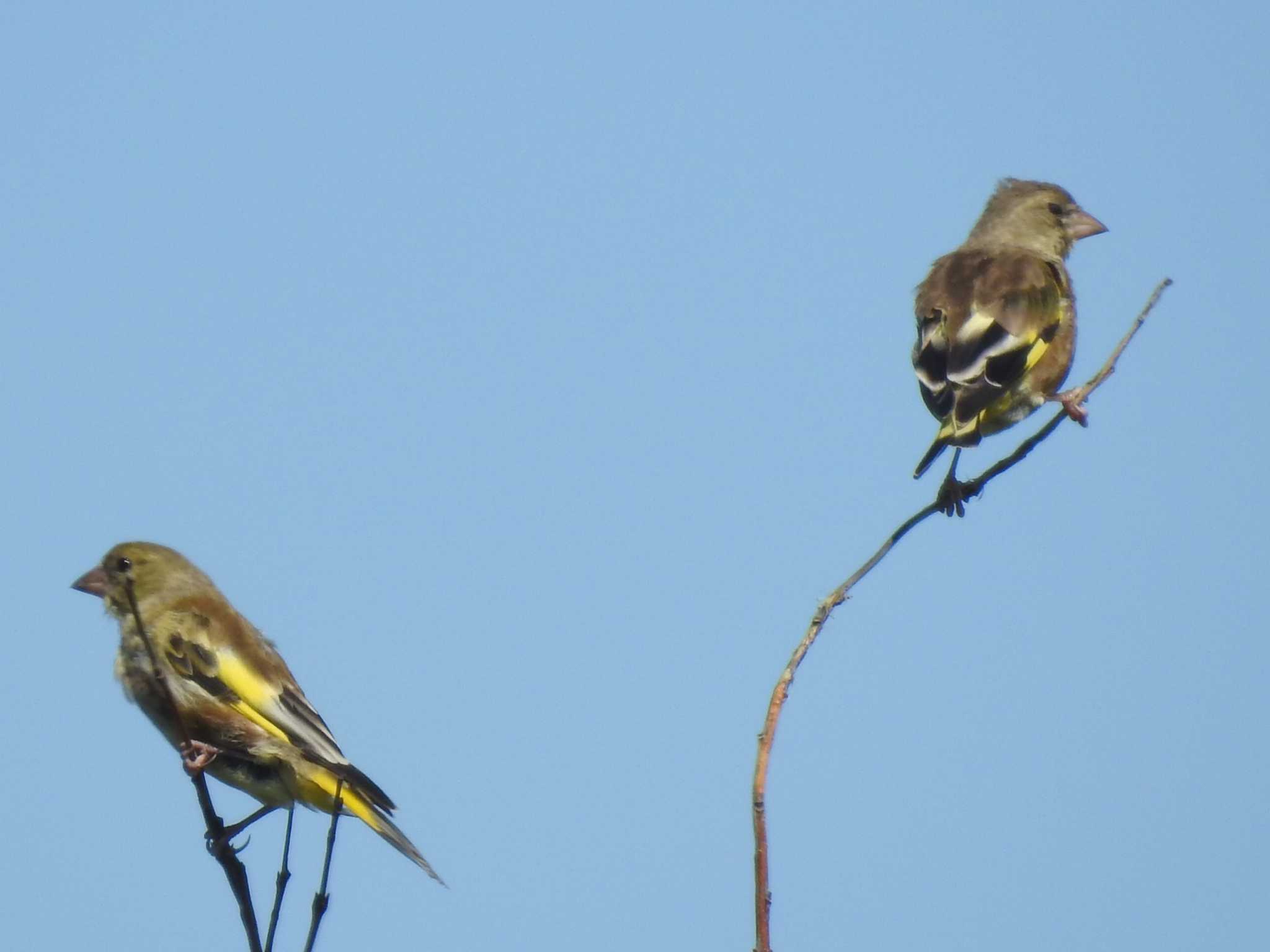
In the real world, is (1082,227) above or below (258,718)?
above

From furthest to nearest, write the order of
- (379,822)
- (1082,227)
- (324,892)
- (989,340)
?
(1082,227) → (989,340) → (379,822) → (324,892)

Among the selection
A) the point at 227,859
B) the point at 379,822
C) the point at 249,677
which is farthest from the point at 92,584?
the point at 227,859

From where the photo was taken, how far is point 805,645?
3.19m

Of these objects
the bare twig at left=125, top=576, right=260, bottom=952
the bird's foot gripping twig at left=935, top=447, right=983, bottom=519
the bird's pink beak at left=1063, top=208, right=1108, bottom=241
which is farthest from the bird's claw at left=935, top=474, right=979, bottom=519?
the bare twig at left=125, top=576, right=260, bottom=952

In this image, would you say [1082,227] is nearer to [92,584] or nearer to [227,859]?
[92,584]

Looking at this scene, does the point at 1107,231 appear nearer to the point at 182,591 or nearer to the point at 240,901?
the point at 182,591

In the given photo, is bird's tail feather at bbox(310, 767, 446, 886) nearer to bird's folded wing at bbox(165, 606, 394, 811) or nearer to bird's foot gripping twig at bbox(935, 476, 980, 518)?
bird's folded wing at bbox(165, 606, 394, 811)

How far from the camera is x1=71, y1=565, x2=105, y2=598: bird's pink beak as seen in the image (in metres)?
7.00

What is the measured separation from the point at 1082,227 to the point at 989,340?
2.48m

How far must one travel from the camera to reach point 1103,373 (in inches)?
177

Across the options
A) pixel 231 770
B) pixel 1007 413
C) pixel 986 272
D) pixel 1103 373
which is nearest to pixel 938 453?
pixel 1007 413

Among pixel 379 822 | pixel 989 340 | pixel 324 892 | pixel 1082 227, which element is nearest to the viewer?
pixel 324 892

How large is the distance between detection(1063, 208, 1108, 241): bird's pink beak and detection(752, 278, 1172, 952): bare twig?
4894mm

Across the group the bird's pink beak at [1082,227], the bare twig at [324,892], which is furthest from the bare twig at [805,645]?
the bird's pink beak at [1082,227]
